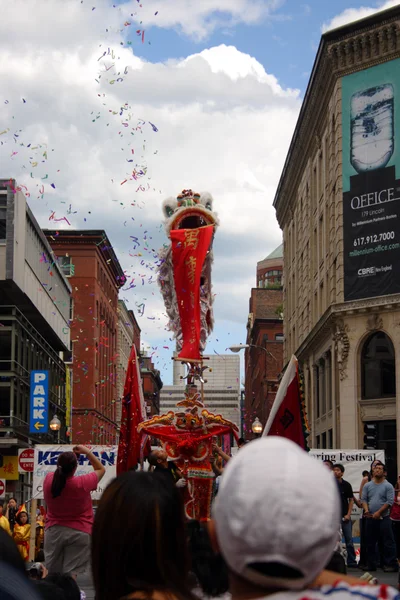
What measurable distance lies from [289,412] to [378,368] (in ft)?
114

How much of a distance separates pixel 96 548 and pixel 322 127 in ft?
172

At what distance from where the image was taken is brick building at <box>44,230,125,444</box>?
93875 millimetres

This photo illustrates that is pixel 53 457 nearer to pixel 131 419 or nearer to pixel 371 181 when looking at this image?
pixel 131 419

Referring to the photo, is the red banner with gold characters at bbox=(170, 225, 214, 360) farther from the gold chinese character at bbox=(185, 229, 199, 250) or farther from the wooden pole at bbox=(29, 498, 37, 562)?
the wooden pole at bbox=(29, 498, 37, 562)

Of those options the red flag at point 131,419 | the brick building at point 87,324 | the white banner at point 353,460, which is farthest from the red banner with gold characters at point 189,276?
the brick building at point 87,324

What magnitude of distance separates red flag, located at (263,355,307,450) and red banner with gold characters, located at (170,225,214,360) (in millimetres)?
3343

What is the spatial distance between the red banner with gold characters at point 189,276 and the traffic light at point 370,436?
101ft

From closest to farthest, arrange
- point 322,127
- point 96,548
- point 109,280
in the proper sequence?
point 96,548, point 322,127, point 109,280

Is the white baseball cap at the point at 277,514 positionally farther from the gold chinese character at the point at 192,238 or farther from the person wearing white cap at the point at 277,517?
the gold chinese character at the point at 192,238

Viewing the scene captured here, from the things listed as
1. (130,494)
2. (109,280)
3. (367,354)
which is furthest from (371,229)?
(109,280)

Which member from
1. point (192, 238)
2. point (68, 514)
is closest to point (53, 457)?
point (192, 238)

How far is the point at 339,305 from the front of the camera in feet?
157

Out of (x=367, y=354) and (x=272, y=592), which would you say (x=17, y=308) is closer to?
(x=367, y=354)

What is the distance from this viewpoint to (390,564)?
746 inches
